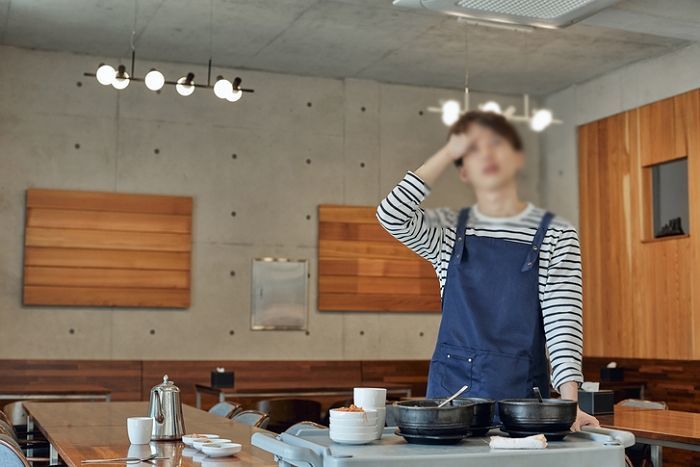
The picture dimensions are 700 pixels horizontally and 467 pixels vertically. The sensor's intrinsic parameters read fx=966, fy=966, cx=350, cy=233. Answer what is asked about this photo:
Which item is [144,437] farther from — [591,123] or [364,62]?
[364,62]

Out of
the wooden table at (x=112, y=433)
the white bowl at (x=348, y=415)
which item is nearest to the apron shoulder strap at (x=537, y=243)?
the white bowl at (x=348, y=415)

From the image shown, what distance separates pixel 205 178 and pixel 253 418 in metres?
4.38

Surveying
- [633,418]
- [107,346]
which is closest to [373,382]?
[107,346]

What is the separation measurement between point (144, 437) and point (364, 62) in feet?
13.5

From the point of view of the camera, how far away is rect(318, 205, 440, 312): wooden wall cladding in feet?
30.1

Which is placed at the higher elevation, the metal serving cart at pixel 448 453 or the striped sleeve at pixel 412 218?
the striped sleeve at pixel 412 218

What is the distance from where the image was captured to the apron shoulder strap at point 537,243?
2.02 metres

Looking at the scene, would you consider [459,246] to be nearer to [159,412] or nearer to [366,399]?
[366,399]

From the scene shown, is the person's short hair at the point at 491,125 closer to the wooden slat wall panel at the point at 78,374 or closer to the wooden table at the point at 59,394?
the wooden table at the point at 59,394

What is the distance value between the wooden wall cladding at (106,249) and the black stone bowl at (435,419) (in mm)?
6766

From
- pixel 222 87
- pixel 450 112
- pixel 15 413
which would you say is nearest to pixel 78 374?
pixel 15 413

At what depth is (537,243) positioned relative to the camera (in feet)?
7.14

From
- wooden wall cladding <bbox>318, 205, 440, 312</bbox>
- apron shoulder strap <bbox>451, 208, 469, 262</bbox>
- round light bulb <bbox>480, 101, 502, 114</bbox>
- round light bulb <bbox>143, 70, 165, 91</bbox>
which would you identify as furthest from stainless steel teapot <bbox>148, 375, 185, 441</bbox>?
wooden wall cladding <bbox>318, 205, 440, 312</bbox>

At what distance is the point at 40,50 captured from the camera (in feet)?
28.3
